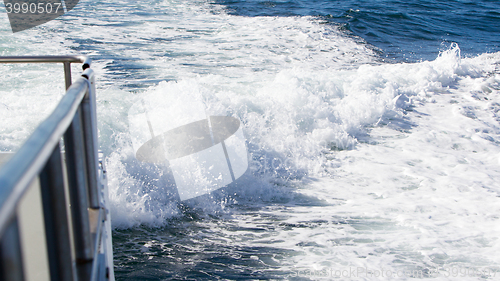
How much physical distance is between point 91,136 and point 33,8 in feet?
46.0

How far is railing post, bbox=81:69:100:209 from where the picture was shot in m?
1.14

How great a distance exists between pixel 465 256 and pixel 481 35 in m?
12.8

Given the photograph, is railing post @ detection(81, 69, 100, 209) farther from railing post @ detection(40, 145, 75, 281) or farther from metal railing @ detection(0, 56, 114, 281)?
railing post @ detection(40, 145, 75, 281)

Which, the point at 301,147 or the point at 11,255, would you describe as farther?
the point at 301,147

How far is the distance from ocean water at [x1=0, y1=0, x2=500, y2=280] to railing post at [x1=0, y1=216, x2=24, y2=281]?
2615mm

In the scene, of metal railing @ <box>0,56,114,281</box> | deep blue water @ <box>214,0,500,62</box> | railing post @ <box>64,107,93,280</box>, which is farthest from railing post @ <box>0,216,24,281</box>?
deep blue water @ <box>214,0,500,62</box>

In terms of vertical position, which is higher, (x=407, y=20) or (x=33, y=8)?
(x=33, y=8)

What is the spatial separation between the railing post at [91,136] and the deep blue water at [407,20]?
10141 millimetres

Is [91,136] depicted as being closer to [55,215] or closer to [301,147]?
[55,215]

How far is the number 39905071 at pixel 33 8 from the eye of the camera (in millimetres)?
11414

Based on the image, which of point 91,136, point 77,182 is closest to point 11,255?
point 77,182

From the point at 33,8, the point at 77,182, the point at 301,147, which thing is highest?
the point at 33,8

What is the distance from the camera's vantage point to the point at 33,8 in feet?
41.0

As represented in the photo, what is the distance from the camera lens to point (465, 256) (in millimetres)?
3145
